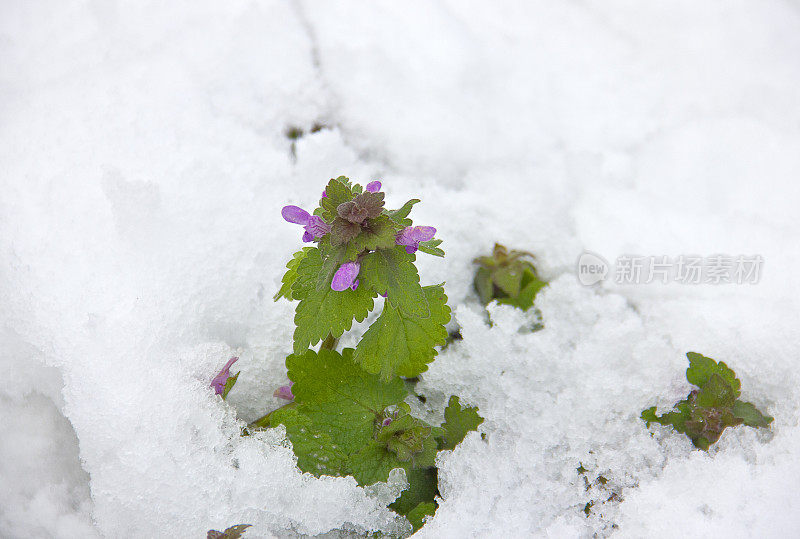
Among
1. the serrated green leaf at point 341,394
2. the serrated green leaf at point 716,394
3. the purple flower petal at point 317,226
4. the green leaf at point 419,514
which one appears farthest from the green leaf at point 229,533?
the serrated green leaf at point 716,394

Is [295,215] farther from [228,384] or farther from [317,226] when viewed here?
[228,384]

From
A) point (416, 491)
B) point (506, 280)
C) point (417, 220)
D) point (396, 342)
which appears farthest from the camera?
point (417, 220)

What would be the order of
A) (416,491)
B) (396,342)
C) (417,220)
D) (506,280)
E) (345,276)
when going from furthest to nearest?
(417,220), (506,280), (416,491), (396,342), (345,276)

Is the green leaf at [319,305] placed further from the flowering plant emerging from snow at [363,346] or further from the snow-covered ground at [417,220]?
the snow-covered ground at [417,220]

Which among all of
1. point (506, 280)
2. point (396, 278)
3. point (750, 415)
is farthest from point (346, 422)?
point (750, 415)

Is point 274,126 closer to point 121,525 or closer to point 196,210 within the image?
point 196,210

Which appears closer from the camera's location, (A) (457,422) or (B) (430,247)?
(B) (430,247)
